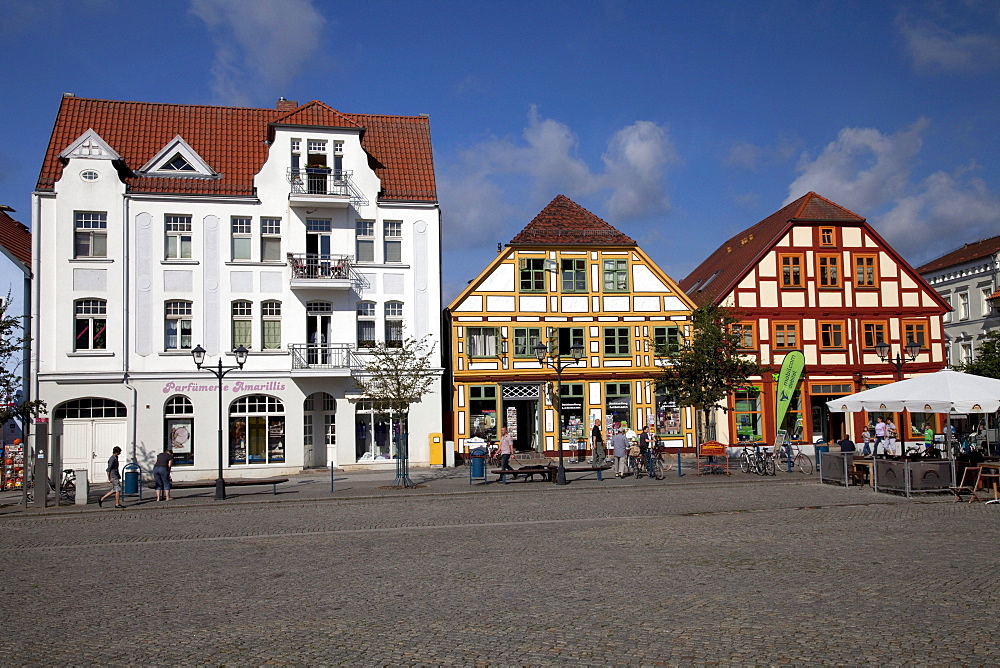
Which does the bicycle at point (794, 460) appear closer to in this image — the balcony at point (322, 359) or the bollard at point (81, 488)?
the balcony at point (322, 359)

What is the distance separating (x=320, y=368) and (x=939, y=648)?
27.5 meters

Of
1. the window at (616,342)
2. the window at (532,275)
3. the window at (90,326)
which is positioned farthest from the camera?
the window at (616,342)

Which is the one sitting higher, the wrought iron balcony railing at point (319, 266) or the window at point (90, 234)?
the window at point (90, 234)

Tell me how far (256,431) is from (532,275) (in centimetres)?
1369

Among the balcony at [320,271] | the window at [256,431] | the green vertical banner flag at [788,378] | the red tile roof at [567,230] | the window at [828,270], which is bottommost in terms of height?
the window at [256,431]

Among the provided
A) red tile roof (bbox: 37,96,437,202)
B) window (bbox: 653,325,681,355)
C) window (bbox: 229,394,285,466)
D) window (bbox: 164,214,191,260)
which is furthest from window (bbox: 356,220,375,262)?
window (bbox: 653,325,681,355)

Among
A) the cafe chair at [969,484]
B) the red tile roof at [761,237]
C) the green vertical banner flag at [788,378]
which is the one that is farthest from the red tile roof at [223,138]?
the cafe chair at [969,484]

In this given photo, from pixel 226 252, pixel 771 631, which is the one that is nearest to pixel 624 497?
pixel 771 631

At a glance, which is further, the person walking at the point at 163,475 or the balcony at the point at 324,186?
the balcony at the point at 324,186

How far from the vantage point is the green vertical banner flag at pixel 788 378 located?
124 feet

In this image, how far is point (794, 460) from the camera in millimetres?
29922

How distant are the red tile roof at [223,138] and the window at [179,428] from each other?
26.4ft

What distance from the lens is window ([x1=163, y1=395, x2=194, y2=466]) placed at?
32.7m

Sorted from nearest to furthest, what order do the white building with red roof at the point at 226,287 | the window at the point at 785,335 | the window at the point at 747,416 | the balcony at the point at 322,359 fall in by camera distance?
the white building with red roof at the point at 226,287 < the balcony at the point at 322,359 < the window at the point at 747,416 < the window at the point at 785,335
